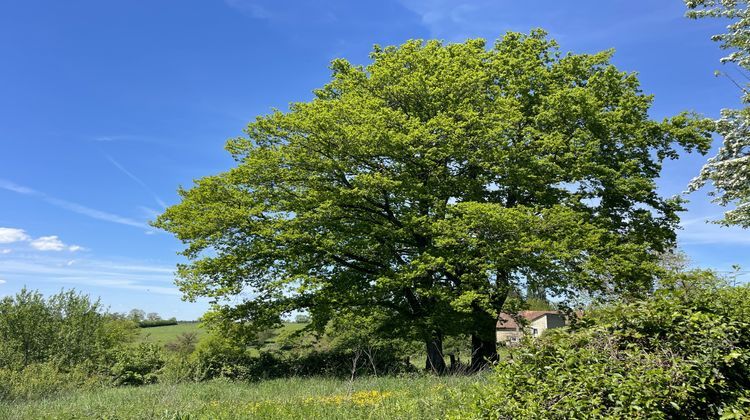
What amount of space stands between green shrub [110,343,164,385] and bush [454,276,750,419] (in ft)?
58.3

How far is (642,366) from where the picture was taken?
14.2ft

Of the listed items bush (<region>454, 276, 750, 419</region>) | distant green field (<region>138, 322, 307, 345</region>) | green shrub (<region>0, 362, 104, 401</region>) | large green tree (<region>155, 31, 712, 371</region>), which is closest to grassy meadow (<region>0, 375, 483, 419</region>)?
bush (<region>454, 276, 750, 419</region>)

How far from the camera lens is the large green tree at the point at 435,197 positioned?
658 inches

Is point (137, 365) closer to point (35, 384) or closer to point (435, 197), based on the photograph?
point (35, 384)

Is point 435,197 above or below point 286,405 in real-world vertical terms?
above

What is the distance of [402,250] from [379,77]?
7.05m

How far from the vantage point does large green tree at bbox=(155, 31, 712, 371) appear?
16.7 m

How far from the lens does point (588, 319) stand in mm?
5332

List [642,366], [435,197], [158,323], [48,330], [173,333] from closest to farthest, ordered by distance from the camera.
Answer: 1. [642,366]
2. [435,197]
3. [48,330]
4. [173,333]
5. [158,323]

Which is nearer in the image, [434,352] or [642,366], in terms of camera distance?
[642,366]

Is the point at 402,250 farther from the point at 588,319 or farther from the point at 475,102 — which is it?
the point at 588,319

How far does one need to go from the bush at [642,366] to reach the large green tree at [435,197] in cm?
1066

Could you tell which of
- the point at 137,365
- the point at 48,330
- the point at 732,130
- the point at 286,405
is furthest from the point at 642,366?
the point at 48,330

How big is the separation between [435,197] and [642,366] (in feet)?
44.4
